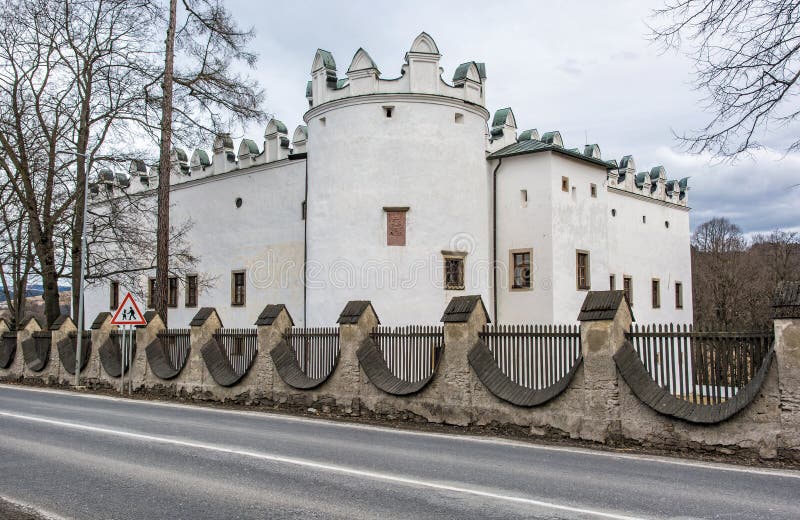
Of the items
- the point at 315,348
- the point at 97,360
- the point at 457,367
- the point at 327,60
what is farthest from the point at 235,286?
the point at 457,367

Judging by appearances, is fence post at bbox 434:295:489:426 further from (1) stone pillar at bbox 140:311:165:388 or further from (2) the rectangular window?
(2) the rectangular window

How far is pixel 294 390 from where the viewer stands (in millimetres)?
16047

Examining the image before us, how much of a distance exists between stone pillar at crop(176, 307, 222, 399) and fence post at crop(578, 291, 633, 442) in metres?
10.2

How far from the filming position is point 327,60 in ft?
84.3

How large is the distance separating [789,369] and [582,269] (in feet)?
59.9

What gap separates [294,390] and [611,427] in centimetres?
736

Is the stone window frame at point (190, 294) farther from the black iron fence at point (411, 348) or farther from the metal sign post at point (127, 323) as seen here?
the black iron fence at point (411, 348)

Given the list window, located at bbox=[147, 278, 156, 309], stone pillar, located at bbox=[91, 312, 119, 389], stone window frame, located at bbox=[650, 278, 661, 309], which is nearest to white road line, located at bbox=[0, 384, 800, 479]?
stone pillar, located at bbox=[91, 312, 119, 389]

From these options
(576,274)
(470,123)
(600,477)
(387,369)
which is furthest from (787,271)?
(600,477)

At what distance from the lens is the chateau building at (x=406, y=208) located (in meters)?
24.3

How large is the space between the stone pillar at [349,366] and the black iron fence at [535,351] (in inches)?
113

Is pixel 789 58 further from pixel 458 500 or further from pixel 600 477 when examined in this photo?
pixel 458 500

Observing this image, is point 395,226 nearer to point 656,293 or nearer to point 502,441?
point 502,441

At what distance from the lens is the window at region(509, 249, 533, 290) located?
86.3ft
